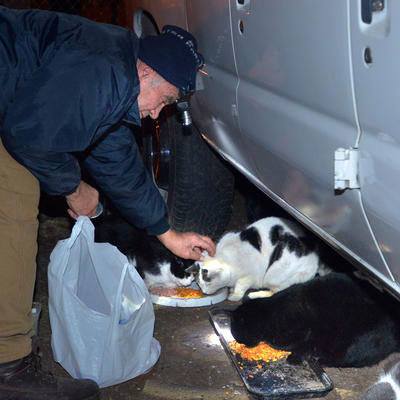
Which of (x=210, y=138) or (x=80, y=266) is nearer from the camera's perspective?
(x=80, y=266)

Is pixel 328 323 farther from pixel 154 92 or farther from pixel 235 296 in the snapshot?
pixel 154 92

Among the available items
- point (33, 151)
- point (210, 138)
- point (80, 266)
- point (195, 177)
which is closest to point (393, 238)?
point (33, 151)

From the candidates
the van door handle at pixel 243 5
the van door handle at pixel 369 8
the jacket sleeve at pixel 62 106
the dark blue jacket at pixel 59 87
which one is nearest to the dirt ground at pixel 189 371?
the dark blue jacket at pixel 59 87

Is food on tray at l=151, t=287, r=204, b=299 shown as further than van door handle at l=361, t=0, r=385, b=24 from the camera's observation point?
Yes

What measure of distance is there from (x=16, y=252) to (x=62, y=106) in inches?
31.1

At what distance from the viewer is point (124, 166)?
3.11 m

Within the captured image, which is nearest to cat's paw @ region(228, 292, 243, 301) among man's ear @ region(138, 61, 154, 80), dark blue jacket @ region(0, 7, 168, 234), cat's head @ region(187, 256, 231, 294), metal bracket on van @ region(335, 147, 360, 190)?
cat's head @ region(187, 256, 231, 294)

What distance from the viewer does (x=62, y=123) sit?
8.03 feet

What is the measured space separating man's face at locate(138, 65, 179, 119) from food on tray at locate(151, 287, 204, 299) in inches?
70.3

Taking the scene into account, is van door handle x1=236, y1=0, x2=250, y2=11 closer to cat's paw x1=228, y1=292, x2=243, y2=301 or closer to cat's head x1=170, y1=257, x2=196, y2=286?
cat's head x1=170, y1=257, x2=196, y2=286

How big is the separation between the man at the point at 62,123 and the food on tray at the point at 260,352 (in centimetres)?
78

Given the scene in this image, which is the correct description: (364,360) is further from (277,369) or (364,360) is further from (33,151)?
(33,151)

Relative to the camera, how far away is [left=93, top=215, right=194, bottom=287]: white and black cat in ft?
14.1

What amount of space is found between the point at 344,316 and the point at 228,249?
1.05 meters
